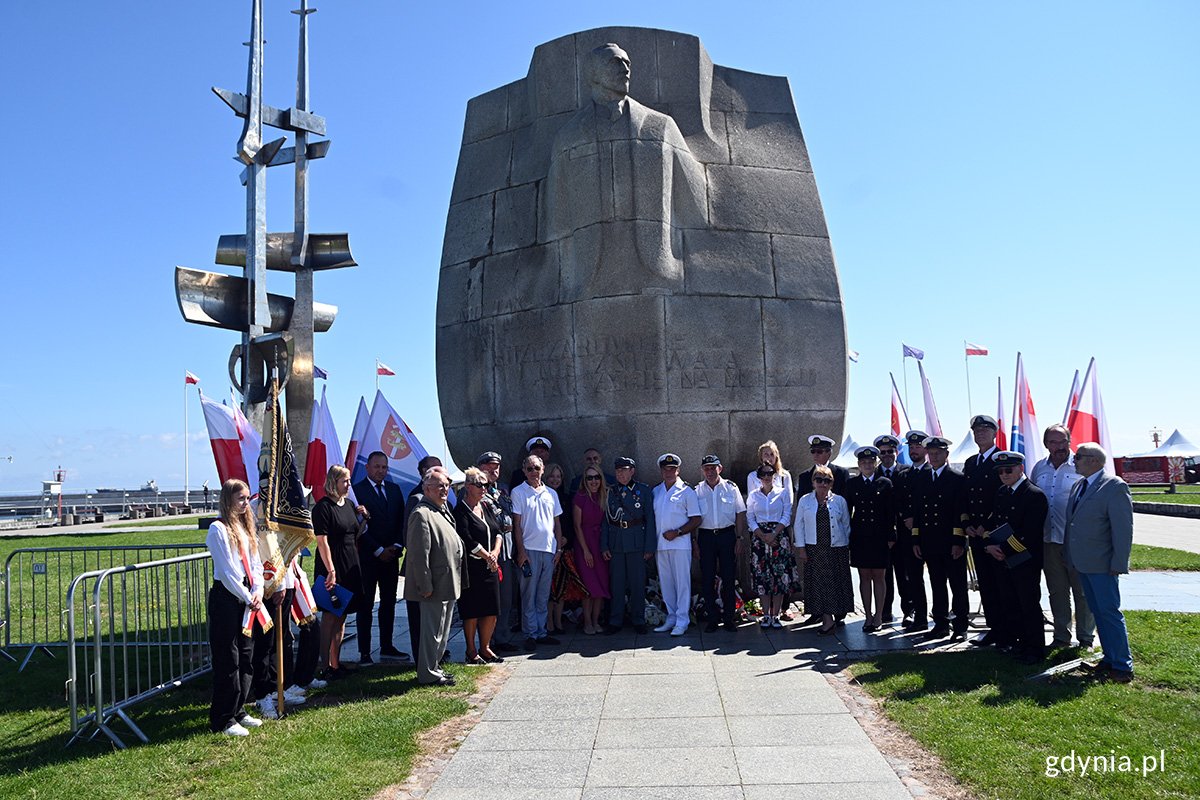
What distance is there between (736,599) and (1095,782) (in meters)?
4.57

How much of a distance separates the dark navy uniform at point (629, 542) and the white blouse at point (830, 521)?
1383mm

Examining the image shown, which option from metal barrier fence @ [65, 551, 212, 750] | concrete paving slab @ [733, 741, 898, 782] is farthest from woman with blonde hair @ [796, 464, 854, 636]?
metal barrier fence @ [65, 551, 212, 750]

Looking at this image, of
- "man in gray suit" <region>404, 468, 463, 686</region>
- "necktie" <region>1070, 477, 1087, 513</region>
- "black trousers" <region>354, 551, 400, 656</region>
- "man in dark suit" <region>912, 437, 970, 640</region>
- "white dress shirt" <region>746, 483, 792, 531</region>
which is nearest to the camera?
"necktie" <region>1070, 477, 1087, 513</region>

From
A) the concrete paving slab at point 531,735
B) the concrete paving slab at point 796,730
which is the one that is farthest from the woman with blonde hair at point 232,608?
the concrete paving slab at point 796,730

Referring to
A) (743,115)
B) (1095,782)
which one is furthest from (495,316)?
(1095,782)

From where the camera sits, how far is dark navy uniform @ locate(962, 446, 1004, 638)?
753 cm

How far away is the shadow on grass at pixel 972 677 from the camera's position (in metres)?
5.99

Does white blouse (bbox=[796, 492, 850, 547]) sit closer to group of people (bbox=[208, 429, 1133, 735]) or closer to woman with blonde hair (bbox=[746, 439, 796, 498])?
group of people (bbox=[208, 429, 1133, 735])

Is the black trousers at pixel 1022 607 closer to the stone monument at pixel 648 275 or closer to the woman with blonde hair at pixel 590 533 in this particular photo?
the stone monument at pixel 648 275

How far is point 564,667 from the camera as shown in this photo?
7.33 metres

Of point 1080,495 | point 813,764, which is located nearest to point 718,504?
point 1080,495

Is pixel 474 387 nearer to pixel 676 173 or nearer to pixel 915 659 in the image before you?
pixel 676 173

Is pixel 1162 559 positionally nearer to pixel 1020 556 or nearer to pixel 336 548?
pixel 1020 556

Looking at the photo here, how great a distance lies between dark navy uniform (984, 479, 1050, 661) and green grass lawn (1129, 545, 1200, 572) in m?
5.88
